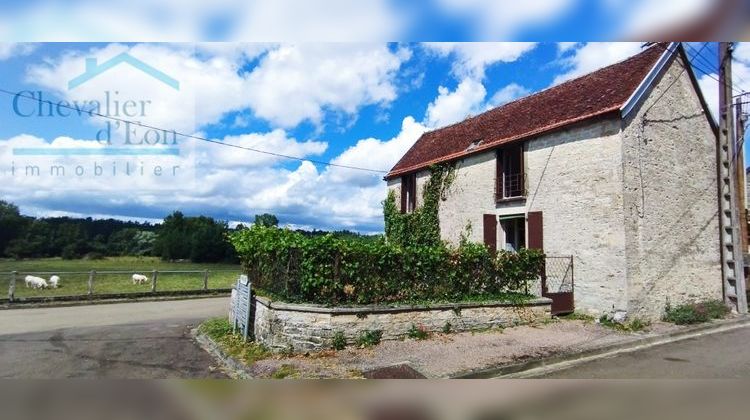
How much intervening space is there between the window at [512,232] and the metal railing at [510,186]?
27.1 inches

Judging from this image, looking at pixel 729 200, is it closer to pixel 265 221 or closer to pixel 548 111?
pixel 548 111

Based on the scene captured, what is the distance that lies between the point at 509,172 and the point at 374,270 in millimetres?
6925

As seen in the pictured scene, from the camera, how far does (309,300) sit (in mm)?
8039

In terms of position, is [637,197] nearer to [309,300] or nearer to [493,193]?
[493,193]

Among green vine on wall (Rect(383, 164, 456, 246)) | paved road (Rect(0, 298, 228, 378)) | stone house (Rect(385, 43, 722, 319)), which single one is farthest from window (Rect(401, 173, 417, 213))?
paved road (Rect(0, 298, 228, 378))

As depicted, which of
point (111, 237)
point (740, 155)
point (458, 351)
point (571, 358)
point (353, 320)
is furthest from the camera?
point (111, 237)

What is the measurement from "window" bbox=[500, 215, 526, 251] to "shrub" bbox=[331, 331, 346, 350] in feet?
24.4

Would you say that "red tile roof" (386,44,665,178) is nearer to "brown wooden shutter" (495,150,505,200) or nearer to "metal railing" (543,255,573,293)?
"brown wooden shutter" (495,150,505,200)

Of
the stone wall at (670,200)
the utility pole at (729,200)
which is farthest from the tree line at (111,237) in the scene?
the utility pole at (729,200)

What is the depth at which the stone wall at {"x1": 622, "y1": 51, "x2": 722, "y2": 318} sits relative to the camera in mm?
10281

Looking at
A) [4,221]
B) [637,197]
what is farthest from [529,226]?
[4,221]

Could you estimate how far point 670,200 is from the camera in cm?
1116

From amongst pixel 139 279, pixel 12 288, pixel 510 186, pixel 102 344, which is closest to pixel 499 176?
pixel 510 186

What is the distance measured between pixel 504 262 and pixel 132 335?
856 cm
